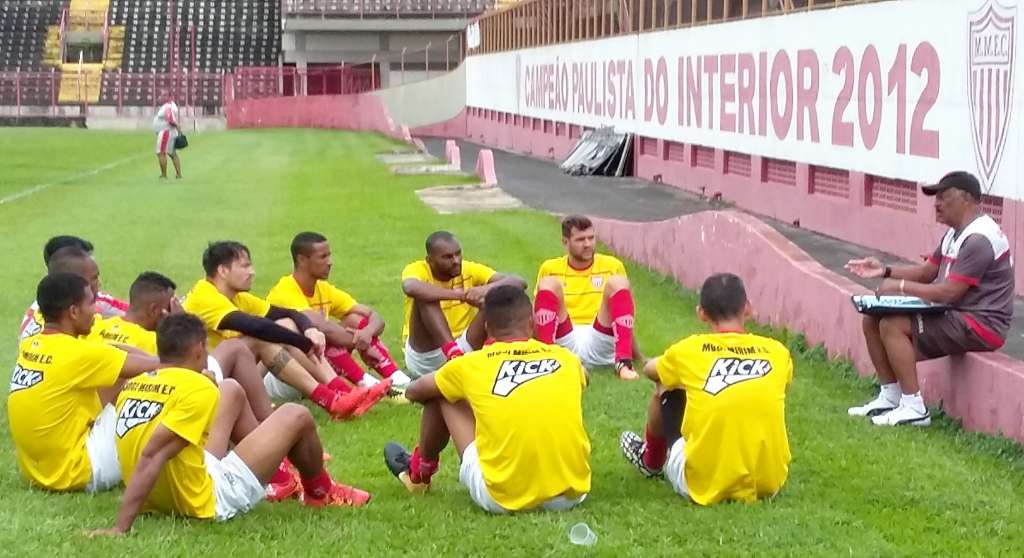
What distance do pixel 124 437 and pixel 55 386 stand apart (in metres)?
0.65

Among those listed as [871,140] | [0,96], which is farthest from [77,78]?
[871,140]

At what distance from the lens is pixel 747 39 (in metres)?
20.5

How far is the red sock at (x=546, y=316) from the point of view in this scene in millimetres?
10219

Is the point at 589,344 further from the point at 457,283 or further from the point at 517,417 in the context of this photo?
the point at 517,417

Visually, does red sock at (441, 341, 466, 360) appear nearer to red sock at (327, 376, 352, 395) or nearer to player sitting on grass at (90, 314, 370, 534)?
red sock at (327, 376, 352, 395)

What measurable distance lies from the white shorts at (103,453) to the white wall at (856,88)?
763cm

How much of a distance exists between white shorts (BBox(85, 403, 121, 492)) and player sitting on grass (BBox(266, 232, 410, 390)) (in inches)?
92.3

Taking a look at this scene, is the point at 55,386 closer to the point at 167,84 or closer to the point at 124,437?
the point at 124,437

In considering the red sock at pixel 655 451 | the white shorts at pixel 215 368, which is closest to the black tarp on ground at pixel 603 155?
the white shorts at pixel 215 368

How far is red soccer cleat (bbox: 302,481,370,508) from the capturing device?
707 centimetres

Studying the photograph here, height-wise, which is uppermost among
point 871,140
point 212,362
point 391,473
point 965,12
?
point 965,12

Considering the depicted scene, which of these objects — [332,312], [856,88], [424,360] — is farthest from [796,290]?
[856,88]

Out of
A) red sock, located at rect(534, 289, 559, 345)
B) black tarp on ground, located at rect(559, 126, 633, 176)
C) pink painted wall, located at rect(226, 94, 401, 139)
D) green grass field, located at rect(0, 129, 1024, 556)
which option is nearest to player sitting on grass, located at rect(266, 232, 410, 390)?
green grass field, located at rect(0, 129, 1024, 556)

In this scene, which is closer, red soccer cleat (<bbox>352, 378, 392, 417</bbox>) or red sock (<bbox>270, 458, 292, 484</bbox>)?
red sock (<bbox>270, 458, 292, 484</bbox>)
